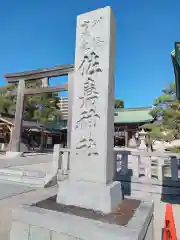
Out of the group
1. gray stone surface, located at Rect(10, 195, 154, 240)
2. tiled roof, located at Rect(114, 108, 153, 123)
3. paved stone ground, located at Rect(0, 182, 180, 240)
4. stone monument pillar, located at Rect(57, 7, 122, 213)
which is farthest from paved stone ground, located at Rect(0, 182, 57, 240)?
tiled roof, located at Rect(114, 108, 153, 123)

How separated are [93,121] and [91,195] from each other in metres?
1.07

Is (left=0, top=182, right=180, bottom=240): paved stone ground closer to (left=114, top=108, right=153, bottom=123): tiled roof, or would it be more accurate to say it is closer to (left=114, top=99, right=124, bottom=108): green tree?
(left=114, top=108, right=153, bottom=123): tiled roof

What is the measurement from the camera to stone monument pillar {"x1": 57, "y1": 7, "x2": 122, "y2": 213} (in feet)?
8.81

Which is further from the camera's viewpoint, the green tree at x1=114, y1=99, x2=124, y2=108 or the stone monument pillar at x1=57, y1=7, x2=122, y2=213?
the green tree at x1=114, y1=99, x2=124, y2=108

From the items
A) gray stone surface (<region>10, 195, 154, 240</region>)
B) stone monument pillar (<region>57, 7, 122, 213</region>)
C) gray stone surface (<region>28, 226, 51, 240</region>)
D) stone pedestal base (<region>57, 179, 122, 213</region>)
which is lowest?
gray stone surface (<region>28, 226, 51, 240</region>)

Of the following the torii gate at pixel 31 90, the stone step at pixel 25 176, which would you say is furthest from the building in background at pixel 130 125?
the stone step at pixel 25 176

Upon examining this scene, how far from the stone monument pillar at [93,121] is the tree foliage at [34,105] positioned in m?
19.1

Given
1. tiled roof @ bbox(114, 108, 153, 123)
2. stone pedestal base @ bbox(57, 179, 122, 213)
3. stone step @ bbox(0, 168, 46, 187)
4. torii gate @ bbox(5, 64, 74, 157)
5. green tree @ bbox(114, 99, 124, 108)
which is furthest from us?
green tree @ bbox(114, 99, 124, 108)

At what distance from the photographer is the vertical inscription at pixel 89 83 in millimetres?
2889

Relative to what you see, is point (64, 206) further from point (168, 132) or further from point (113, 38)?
point (168, 132)

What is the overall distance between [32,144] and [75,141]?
24372 millimetres

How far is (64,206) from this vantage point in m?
2.70

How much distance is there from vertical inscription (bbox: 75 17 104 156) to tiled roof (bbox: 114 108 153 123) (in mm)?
18877

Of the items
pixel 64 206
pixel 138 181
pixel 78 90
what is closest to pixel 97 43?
pixel 78 90
